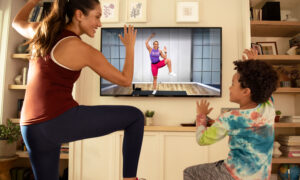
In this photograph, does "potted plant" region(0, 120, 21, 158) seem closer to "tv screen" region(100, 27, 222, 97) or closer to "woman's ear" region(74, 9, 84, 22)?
"tv screen" region(100, 27, 222, 97)

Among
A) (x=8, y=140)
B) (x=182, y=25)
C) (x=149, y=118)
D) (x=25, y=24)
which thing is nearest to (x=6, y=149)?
(x=8, y=140)

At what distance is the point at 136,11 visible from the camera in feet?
10.6

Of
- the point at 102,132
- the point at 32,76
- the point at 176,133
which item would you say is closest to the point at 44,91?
the point at 32,76

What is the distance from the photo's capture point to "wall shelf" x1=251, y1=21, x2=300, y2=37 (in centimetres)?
284

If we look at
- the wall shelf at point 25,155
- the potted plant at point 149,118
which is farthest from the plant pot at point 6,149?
the potted plant at point 149,118

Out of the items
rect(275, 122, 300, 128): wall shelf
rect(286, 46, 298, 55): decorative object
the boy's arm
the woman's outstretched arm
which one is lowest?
rect(275, 122, 300, 128): wall shelf

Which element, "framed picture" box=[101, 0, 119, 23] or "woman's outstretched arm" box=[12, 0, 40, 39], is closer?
"woman's outstretched arm" box=[12, 0, 40, 39]

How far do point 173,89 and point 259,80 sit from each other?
1808 mm

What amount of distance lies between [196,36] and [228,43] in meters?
0.45

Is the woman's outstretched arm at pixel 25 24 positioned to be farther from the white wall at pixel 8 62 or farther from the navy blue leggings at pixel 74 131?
the white wall at pixel 8 62

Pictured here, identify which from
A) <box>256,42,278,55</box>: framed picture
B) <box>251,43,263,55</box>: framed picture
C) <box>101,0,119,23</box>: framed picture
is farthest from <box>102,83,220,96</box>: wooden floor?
<box>101,0,119,23</box>: framed picture

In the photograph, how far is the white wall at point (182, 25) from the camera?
3.14 m

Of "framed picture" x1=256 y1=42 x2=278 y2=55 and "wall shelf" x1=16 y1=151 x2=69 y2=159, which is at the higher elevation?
"framed picture" x1=256 y1=42 x2=278 y2=55

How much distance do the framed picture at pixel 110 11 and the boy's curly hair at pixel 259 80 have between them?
231 centimetres
